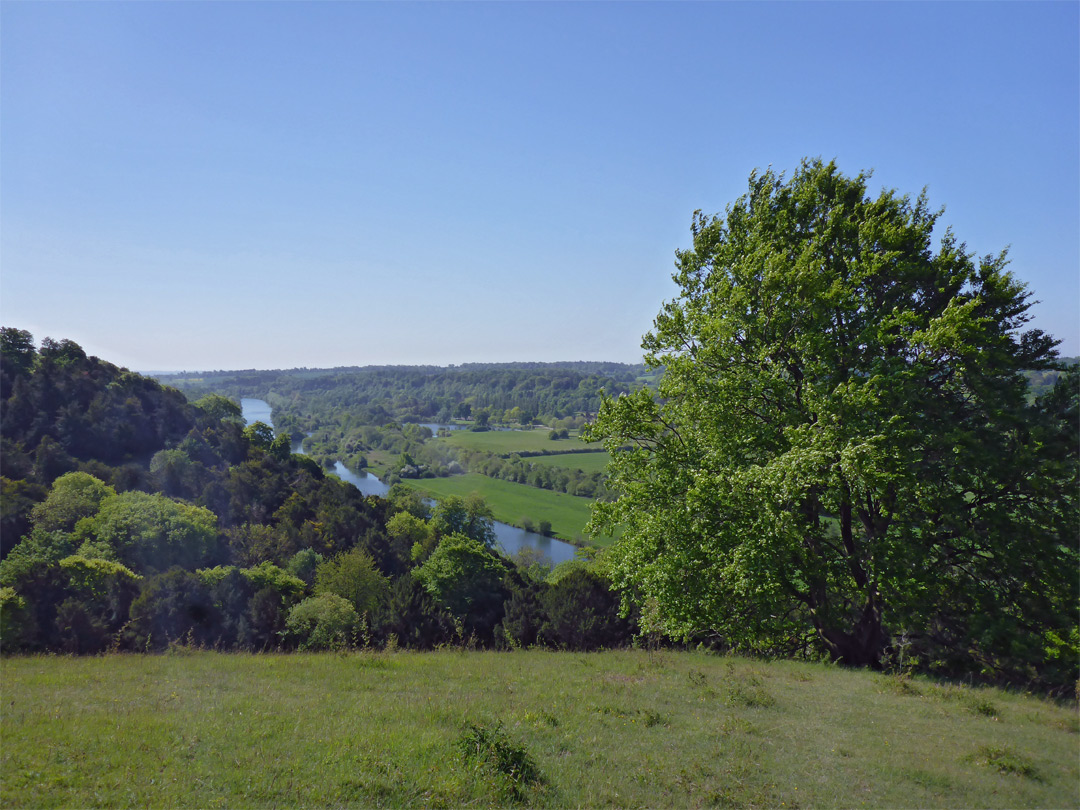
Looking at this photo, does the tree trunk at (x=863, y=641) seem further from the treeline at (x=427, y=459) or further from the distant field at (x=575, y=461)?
the distant field at (x=575, y=461)

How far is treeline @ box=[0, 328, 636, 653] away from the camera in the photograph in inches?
691

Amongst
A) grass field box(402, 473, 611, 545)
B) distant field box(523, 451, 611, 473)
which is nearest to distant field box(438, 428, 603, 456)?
distant field box(523, 451, 611, 473)

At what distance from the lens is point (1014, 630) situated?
11.5 metres

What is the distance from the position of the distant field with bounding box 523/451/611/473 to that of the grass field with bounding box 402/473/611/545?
1141 centimetres

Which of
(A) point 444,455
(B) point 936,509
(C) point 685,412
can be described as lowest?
(A) point 444,455

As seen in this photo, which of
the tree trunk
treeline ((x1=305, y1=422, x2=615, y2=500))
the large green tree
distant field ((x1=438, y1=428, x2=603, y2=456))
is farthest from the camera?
distant field ((x1=438, y1=428, x2=603, y2=456))

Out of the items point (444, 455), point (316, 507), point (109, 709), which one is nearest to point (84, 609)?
point (109, 709)

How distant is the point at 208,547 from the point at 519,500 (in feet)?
222

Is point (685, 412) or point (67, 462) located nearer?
point (685, 412)

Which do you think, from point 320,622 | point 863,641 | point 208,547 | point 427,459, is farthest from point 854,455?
point 427,459

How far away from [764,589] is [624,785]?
6.56 meters

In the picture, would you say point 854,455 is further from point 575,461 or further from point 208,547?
point 575,461

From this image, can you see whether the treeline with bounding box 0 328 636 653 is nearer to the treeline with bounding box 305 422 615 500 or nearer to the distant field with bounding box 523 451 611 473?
the treeline with bounding box 305 422 615 500

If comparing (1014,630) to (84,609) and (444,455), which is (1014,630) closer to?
(84,609)
